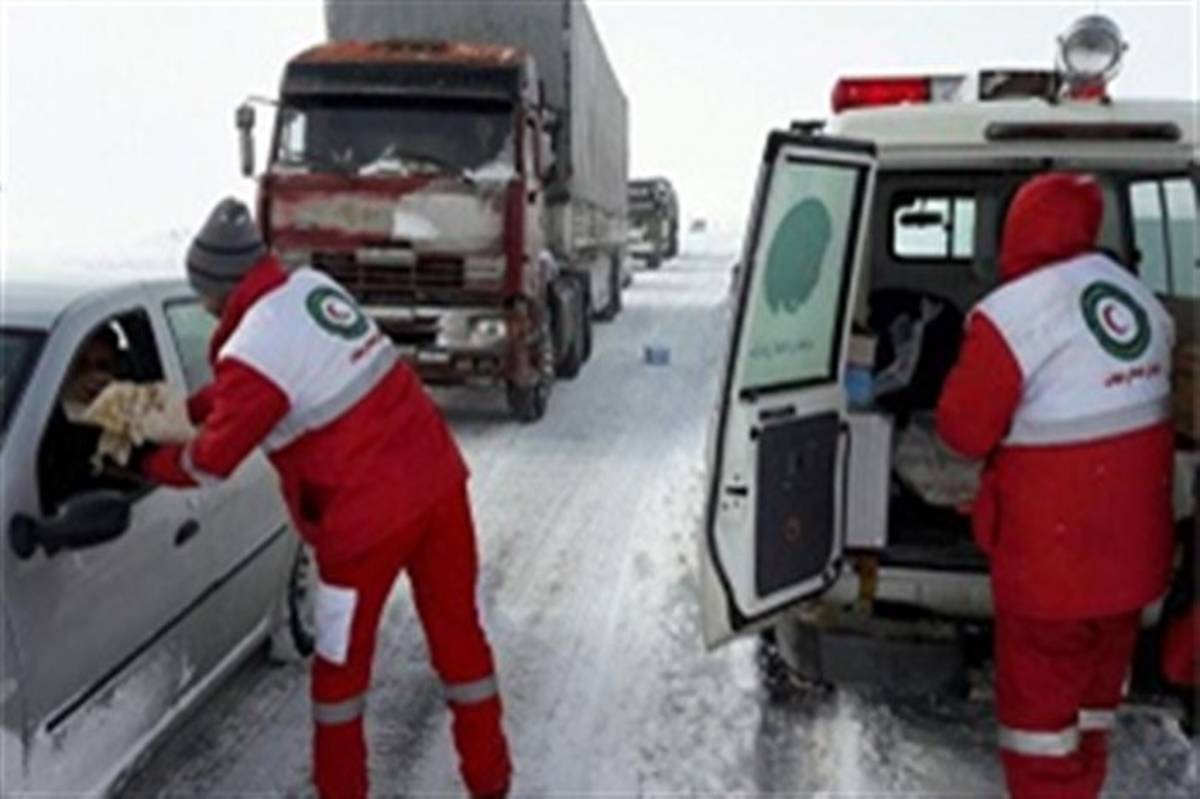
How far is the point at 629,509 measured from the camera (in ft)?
24.5

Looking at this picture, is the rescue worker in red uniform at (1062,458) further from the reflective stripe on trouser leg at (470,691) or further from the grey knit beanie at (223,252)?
the grey knit beanie at (223,252)

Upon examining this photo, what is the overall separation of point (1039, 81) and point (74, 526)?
381 centimetres

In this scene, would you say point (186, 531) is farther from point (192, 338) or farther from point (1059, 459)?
point (1059, 459)

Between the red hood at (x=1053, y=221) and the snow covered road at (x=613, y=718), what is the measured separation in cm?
147

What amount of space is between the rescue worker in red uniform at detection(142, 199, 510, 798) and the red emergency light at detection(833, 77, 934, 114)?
197cm

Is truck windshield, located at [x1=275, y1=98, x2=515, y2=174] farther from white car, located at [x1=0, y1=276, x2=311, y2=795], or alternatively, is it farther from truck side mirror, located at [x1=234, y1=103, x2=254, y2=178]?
white car, located at [x1=0, y1=276, x2=311, y2=795]

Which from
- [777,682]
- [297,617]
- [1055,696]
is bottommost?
[777,682]

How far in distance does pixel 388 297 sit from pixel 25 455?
6.54m

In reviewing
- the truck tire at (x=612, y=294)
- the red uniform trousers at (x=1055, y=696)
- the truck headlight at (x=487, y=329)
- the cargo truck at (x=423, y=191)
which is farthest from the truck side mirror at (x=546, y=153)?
the red uniform trousers at (x=1055, y=696)

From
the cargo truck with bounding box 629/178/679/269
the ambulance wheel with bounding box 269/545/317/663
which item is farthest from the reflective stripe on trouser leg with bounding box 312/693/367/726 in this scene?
the cargo truck with bounding box 629/178/679/269

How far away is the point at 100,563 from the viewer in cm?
316

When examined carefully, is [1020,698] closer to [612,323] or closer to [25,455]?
[25,455]

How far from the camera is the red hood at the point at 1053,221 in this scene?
3.31 meters

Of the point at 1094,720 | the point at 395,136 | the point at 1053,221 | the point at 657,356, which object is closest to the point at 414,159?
the point at 395,136
